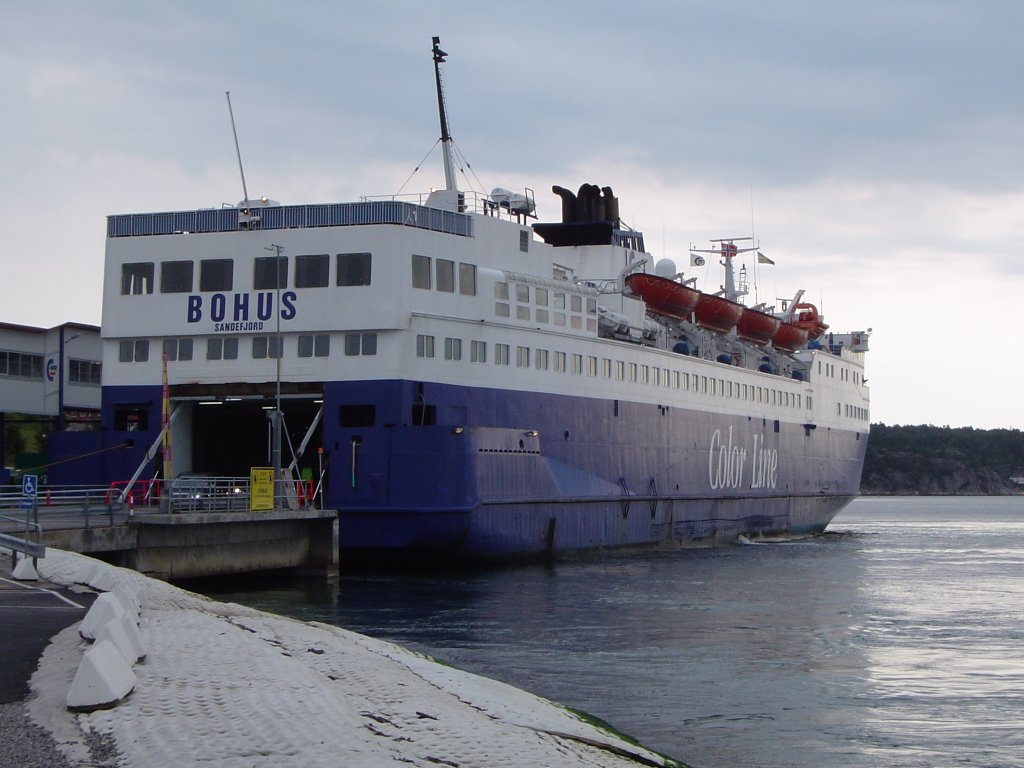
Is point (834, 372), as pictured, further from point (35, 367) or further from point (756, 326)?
point (35, 367)

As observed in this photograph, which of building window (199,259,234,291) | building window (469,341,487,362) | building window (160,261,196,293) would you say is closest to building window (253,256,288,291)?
building window (199,259,234,291)

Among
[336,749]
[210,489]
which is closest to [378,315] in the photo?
[210,489]

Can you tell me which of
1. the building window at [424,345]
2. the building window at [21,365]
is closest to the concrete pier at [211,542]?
the building window at [424,345]

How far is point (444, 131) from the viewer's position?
36594 mm

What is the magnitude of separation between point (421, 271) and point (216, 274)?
499cm

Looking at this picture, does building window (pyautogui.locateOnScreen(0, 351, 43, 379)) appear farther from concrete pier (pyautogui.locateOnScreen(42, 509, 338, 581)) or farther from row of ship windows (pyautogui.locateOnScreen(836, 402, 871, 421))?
row of ship windows (pyautogui.locateOnScreen(836, 402, 871, 421))

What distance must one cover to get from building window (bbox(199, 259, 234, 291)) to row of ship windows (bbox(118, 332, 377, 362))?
48.6 inches

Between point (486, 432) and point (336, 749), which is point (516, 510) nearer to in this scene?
point (486, 432)

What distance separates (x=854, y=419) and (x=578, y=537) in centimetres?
3180

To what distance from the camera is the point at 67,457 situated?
31312 millimetres

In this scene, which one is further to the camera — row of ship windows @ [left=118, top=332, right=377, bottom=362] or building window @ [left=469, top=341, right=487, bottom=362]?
building window @ [left=469, top=341, right=487, bottom=362]

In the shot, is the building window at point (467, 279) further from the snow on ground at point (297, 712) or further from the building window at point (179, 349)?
the snow on ground at point (297, 712)

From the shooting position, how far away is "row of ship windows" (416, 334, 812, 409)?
31281 mm

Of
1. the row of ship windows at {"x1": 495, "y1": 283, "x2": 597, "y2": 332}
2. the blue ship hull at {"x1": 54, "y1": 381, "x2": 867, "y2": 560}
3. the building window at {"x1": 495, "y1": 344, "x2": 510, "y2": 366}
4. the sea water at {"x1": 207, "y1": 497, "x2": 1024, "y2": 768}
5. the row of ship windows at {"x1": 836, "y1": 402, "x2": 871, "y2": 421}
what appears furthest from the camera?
the row of ship windows at {"x1": 836, "y1": 402, "x2": 871, "y2": 421}
